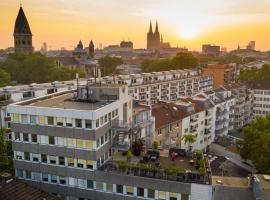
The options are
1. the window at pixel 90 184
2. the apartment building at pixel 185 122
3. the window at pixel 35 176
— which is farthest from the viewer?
the apartment building at pixel 185 122

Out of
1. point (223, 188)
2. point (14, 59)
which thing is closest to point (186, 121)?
point (223, 188)

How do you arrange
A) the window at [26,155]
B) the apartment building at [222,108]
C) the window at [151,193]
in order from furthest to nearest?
1. the apartment building at [222,108]
2. the window at [26,155]
3. the window at [151,193]

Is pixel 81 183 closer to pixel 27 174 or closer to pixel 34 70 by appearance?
pixel 27 174

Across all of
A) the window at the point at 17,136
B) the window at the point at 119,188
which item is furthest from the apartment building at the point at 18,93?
the window at the point at 119,188

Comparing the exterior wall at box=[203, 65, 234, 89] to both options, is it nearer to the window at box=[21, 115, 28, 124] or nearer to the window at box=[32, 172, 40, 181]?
the window at box=[32, 172, 40, 181]

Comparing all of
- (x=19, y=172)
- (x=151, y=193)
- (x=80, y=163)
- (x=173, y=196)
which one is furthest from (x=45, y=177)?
(x=173, y=196)

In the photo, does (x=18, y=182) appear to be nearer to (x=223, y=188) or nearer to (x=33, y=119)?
(x=33, y=119)

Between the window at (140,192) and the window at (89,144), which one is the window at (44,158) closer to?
the window at (89,144)
